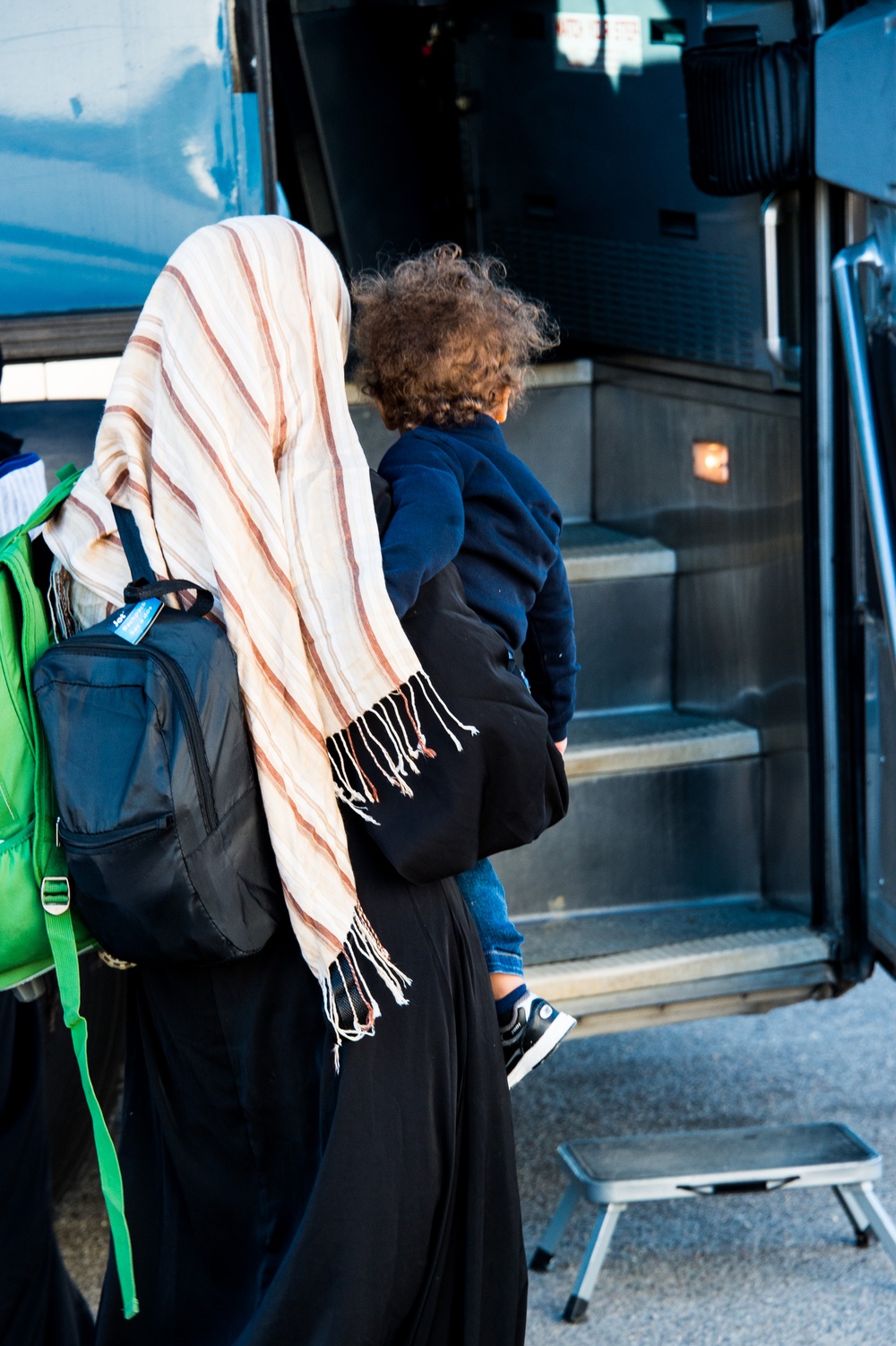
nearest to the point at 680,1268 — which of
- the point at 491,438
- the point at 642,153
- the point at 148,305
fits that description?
the point at 491,438

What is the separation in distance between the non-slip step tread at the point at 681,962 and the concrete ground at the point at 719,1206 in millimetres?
527

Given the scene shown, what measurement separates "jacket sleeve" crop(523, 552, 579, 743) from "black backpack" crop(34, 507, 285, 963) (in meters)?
0.51

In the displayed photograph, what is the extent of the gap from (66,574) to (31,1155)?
2.92ft

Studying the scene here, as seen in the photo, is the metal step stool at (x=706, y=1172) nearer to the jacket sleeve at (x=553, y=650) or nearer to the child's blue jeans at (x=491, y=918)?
the child's blue jeans at (x=491, y=918)

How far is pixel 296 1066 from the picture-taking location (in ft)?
5.90

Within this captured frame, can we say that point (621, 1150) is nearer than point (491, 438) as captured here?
No

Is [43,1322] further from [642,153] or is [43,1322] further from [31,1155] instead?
[642,153]

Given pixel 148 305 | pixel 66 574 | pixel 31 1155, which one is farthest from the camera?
pixel 31 1155

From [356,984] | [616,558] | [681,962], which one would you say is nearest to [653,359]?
[616,558]

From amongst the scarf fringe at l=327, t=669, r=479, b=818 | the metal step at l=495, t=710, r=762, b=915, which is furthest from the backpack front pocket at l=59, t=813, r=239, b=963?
the metal step at l=495, t=710, r=762, b=915

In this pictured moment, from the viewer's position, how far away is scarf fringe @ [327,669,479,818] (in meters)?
1.68

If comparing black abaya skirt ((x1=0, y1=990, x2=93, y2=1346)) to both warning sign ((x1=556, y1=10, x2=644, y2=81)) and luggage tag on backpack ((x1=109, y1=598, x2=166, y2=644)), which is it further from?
warning sign ((x1=556, y1=10, x2=644, y2=81))

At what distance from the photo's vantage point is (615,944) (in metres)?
2.92

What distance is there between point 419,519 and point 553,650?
0.41 meters
